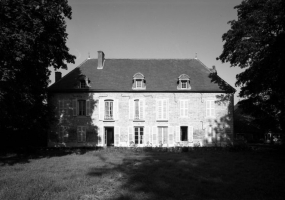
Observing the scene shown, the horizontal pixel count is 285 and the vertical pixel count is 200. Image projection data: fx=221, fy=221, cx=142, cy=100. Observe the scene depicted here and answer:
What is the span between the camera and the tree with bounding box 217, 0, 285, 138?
1549 centimetres

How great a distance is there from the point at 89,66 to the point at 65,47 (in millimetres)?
10368

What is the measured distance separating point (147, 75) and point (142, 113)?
4573 mm

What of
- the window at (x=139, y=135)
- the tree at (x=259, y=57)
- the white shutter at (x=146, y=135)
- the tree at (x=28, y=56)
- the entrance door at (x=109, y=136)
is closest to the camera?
the tree at (x=28, y=56)

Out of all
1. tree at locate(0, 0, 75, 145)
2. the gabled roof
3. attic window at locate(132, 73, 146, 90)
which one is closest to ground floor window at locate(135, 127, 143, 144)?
the gabled roof

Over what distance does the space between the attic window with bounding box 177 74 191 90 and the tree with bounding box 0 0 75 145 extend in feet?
37.6

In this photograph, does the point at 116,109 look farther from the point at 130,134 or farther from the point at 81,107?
the point at 81,107

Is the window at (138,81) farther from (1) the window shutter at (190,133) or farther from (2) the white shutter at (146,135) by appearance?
(1) the window shutter at (190,133)

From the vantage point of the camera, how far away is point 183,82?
77.2 feet

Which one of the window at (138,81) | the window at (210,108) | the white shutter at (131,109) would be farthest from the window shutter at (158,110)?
the window at (210,108)

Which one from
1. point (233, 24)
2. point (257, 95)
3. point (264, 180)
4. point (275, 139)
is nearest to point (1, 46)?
point (264, 180)

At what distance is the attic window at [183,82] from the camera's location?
23.1 metres

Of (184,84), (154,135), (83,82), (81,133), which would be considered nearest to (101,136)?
(81,133)

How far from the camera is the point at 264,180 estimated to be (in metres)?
8.41

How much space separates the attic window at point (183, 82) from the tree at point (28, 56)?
451 inches
